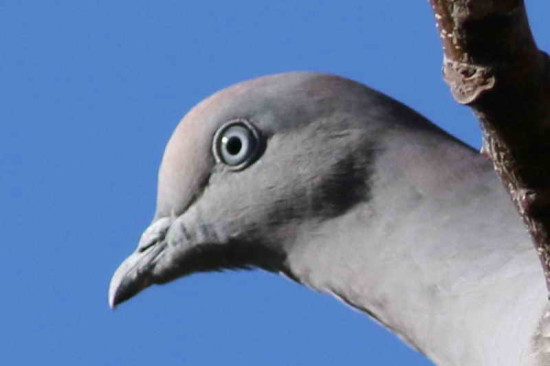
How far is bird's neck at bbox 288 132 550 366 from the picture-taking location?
429 centimetres

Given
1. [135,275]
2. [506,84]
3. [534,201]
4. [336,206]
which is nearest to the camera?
[506,84]

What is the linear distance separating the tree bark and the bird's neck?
1.02 meters

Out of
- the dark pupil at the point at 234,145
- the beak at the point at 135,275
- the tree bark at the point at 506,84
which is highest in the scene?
the dark pupil at the point at 234,145

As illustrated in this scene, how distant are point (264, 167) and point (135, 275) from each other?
0.61m

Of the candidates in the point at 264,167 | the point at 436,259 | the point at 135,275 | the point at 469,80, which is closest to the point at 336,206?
the point at 264,167

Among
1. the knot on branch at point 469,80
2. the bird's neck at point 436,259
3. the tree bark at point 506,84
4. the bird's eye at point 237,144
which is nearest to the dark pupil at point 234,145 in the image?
the bird's eye at point 237,144

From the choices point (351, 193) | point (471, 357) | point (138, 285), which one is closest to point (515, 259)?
point (471, 357)

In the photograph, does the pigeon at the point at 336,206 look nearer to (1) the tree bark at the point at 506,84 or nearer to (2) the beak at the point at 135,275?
(2) the beak at the point at 135,275

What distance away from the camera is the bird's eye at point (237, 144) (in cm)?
533

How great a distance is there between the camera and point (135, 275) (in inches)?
220

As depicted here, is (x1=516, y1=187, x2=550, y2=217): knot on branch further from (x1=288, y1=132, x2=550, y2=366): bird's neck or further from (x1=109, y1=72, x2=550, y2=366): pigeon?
(x1=109, y1=72, x2=550, y2=366): pigeon

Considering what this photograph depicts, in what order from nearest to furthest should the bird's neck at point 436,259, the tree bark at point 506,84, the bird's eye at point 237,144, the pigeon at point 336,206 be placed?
the tree bark at point 506,84
the bird's neck at point 436,259
the pigeon at point 336,206
the bird's eye at point 237,144

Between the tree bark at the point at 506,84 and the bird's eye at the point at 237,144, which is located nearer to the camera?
the tree bark at the point at 506,84

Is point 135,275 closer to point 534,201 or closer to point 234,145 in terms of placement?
point 234,145
